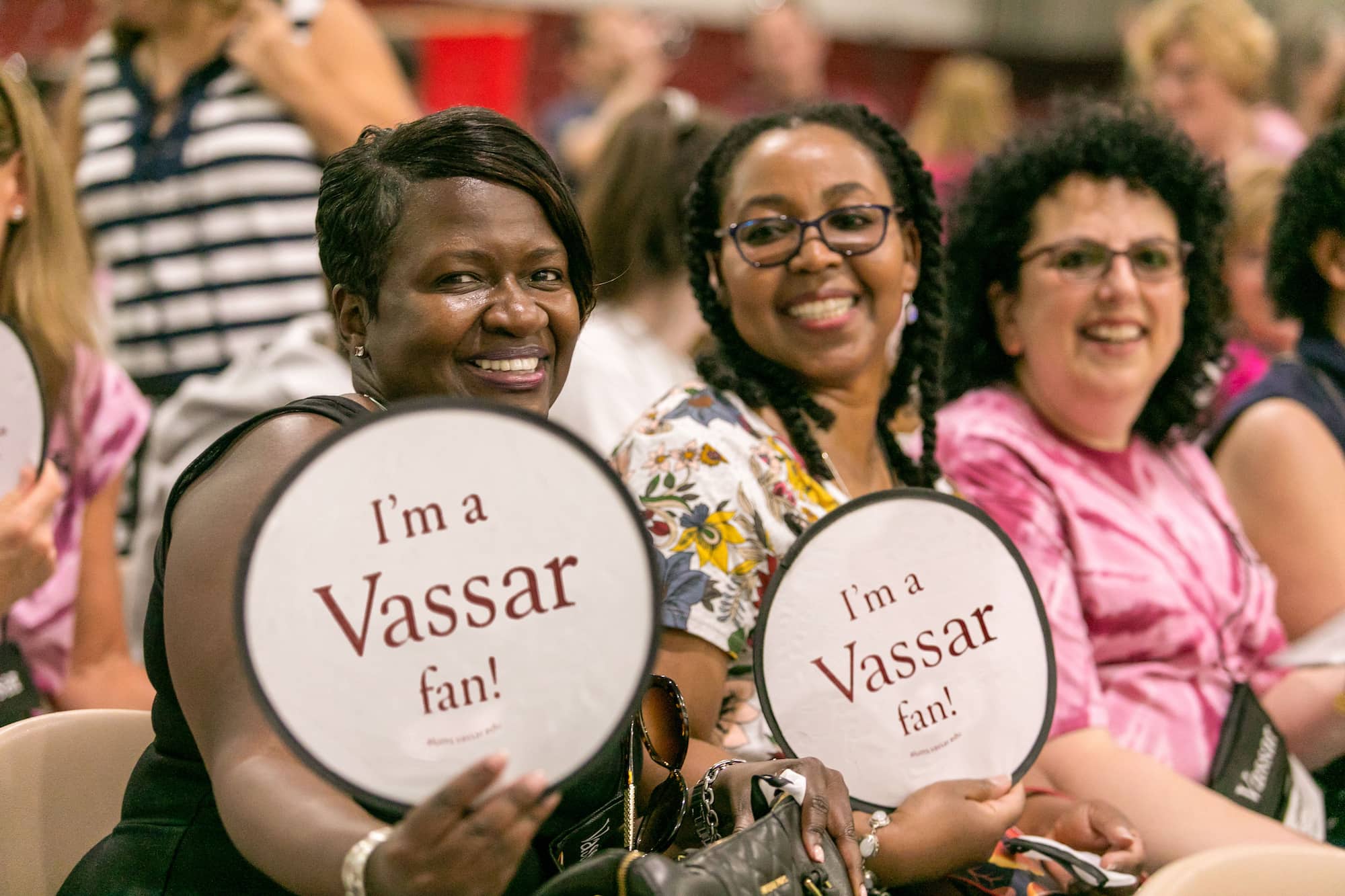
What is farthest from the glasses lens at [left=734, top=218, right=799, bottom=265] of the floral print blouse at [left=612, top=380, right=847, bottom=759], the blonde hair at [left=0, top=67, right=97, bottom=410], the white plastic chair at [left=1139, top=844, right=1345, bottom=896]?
the blonde hair at [left=0, top=67, right=97, bottom=410]

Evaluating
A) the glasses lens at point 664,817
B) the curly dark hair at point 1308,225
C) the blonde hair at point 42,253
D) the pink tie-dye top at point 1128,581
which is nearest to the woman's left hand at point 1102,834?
the pink tie-dye top at point 1128,581

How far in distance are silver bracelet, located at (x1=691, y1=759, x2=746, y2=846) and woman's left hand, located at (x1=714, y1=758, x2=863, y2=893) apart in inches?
0.8

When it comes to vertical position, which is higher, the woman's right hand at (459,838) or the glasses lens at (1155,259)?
the glasses lens at (1155,259)

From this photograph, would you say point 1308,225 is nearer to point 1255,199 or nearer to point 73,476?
point 1255,199

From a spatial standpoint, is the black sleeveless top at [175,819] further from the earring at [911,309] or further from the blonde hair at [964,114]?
the blonde hair at [964,114]

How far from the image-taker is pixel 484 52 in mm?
5543

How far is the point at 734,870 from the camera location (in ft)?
4.06

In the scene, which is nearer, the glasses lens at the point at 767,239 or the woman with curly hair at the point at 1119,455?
the glasses lens at the point at 767,239

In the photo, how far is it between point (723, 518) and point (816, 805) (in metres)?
0.46

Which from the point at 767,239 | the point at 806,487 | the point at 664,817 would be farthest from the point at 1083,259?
the point at 664,817

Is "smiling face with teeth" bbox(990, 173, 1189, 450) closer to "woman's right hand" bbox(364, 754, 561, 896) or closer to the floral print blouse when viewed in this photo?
the floral print blouse

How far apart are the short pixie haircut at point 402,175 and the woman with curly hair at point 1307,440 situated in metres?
1.50

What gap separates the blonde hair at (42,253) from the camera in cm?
209

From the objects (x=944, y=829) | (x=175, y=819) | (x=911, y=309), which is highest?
(x=911, y=309)
